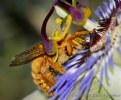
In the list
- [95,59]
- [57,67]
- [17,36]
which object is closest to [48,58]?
[57,67]

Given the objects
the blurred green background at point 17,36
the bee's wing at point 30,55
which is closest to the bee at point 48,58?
the bee's wing at point 30,55

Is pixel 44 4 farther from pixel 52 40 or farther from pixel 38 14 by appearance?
pixel 52 40

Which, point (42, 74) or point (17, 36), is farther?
point (17, 36)

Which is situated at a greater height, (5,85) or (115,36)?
(115,36)

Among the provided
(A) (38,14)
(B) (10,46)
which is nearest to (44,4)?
(A) (38,14)

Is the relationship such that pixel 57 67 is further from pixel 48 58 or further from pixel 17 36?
pixel 17 36

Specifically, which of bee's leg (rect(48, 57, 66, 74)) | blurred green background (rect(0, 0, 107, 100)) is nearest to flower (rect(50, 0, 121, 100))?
bee's leg (rect(48, 57, 66, 74))

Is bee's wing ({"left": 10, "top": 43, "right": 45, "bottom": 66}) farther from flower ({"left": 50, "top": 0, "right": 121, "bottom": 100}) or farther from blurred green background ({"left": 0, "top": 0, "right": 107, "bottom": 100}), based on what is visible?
blurred green background ({"left": 0, "top": 0, "right": 107, "bottom": 100})
